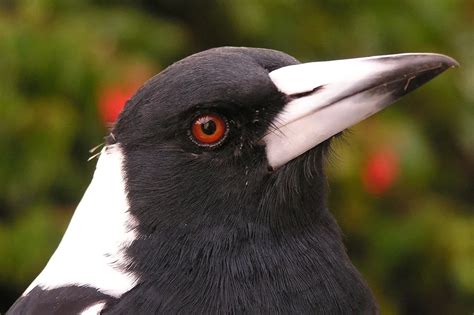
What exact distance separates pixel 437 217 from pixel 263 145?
1.84 meters

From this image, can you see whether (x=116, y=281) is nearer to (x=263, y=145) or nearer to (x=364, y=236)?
(x=263, y=145)

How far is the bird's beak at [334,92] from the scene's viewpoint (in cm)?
194

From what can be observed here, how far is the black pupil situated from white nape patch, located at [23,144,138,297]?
0.21m

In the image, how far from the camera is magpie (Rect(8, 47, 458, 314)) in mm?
1965

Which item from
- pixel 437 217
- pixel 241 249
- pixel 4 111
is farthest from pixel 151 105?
pixel 437 217

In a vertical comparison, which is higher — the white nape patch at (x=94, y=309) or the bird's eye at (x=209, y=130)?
the bird's eye at (x=209, y=130)

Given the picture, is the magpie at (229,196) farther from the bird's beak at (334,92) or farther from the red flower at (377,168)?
the red flower at (377,168)

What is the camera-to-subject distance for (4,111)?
326cm

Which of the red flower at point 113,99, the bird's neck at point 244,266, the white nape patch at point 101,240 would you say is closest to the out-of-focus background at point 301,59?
the red flower at point 113,99

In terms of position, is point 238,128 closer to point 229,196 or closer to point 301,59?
point 229,196

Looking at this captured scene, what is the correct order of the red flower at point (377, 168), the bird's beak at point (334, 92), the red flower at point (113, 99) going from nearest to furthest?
1. the bird's beak at point (334, 92)
2. the red flower at point (113, 99)
3. the red flower at point (377, 168)

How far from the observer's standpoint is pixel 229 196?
2018 mm

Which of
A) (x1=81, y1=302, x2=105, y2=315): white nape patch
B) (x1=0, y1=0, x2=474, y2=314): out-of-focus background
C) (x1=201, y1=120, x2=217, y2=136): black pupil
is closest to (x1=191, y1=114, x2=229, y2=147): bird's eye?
(x1=201, y1=120, x2=217, y2=136): black pupil

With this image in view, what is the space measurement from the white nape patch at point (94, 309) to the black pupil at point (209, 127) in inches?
14.7
